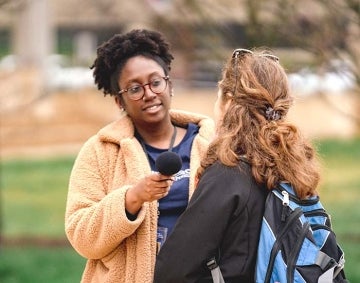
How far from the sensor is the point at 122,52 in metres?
3.89

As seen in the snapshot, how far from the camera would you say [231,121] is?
11.5 ft

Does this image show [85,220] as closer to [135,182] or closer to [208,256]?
[135,182]

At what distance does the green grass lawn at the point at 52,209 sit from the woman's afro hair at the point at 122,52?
261 centimetres

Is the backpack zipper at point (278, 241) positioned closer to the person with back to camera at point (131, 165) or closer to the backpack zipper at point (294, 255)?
the backpack zipper at point (294, 255)

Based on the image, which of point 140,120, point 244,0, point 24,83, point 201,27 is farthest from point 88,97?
point 140,120

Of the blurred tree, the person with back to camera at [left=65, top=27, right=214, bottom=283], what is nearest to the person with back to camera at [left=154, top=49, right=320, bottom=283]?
the person with back to camera at [left=65, top=27, right=214, bottom=283]

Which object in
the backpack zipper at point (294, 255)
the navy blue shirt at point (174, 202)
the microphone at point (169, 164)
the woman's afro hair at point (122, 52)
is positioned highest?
the woman's afro hair at point (122, 52)

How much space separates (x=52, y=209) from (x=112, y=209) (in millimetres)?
11917

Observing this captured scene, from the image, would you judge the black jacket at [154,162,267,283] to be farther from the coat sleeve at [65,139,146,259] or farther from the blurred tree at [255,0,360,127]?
the blurred tree at [255,0,360,127]

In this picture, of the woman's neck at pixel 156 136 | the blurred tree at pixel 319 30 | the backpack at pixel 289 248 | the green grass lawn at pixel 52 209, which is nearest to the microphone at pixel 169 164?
the backpack at pixel 289 248

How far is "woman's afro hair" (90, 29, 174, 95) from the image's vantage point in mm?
3904

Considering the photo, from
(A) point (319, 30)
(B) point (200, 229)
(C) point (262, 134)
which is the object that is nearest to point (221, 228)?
(B) point (200, 229)

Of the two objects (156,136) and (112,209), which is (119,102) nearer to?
(156,136)

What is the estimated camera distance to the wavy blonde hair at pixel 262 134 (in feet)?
11.2
